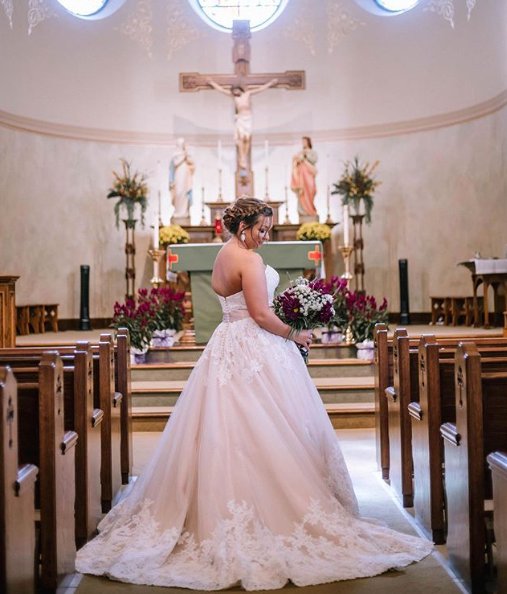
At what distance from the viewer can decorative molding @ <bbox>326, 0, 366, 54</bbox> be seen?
44.3ft

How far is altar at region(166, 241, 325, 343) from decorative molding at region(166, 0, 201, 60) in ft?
19.0

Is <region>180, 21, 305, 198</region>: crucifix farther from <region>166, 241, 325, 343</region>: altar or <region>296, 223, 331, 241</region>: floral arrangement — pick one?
<region>166, 241, 325, 343</region>: altar

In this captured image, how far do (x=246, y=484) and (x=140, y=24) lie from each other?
450 inches

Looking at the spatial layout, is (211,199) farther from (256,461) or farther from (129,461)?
(256,461)

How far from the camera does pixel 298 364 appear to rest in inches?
158

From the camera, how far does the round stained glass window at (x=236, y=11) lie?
1407cm

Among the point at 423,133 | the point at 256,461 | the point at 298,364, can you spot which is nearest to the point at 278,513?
the point at 256,461

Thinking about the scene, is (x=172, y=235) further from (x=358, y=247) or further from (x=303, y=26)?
(x=303, y=26)

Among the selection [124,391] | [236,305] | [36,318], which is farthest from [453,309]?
[236,305]

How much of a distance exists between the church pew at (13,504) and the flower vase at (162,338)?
5.87 metres

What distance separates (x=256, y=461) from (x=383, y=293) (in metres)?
10.3

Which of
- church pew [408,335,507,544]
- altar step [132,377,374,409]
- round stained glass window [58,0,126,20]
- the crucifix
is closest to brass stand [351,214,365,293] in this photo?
the crucifix

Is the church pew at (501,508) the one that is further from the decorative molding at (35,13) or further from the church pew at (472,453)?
the decorative molding at (35,13)

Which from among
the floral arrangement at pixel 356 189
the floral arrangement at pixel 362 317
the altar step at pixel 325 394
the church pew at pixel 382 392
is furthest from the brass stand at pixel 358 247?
the church pew at pixel 382 392
